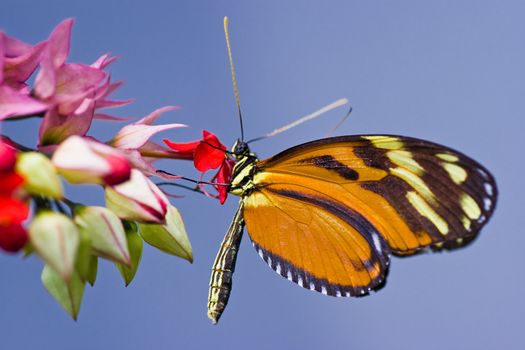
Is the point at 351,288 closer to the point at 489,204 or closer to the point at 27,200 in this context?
the point at 489,204

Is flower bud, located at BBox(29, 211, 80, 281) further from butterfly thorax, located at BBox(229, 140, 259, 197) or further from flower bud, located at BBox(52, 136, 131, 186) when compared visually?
butterfly thorax, located at BBox(229, 140, 259, 197)

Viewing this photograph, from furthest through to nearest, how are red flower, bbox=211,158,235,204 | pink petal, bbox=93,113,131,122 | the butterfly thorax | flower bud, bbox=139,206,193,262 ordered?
the butterfly thorax < red flower, bbox=211,158,235,204 < pink petal, bbox=93,113,131,122 < flower bud, bbox=139,206,193,262

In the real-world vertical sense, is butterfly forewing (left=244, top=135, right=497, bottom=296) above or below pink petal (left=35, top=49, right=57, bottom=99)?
above

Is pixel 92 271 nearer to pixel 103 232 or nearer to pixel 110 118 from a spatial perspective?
pixel 103 232

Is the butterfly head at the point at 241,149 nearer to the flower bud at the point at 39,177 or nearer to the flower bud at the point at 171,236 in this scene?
the flower bud at the point at 171,236

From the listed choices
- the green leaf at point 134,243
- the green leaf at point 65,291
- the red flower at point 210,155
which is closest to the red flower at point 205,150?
the red flower at point 210,155

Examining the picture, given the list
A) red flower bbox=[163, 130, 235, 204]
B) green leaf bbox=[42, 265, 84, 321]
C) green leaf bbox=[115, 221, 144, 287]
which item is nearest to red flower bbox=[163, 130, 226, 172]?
red flower bbox=[163, 130, 235, 204]

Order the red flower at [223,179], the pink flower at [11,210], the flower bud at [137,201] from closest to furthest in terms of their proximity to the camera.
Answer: the pink flower at [11,210]
the flower bud at [137,201]
the red flower at [223,179]
